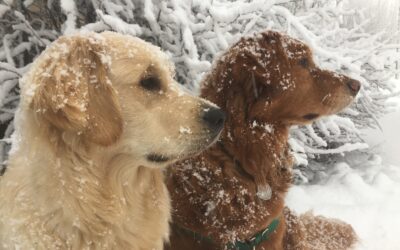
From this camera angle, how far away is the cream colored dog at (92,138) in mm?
2307

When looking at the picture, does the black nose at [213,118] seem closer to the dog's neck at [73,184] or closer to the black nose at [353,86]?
the dog's neck at [73,184]

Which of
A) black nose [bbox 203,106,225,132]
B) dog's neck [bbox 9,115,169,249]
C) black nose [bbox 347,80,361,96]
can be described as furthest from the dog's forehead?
black nose [bbox 347,80,361,96]

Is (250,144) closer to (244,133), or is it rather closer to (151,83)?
(244,133)

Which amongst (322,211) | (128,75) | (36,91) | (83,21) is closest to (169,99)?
(128,75)

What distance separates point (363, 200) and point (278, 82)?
3.54 metres

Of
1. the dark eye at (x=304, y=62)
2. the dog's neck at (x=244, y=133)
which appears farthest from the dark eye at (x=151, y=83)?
the dark eye at (x=304, y=62)

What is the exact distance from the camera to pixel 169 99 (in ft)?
8.71

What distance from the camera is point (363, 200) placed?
601 cm

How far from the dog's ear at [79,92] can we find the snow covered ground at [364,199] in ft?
10.9

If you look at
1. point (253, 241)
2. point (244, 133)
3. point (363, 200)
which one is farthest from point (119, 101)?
point (363, 200)

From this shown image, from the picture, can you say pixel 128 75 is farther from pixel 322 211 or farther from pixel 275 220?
pixel 322 211

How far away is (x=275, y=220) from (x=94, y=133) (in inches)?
63.1

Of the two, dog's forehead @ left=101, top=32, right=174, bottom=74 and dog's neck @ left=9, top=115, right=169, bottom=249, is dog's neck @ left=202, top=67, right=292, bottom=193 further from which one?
dog's neck @ left=9, top=115, right=169, bottom=249

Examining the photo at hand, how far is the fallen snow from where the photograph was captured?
505 cm
